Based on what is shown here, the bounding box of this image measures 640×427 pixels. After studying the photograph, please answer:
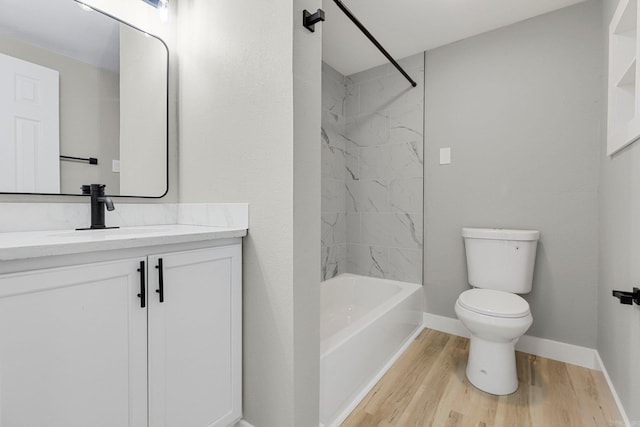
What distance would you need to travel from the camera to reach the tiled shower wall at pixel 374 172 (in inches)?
95.5

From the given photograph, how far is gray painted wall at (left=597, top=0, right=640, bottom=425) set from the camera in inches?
45.7

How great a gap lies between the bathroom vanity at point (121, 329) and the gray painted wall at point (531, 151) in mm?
1748

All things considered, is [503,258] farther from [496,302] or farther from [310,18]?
[310,18]

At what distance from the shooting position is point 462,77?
2.20 m

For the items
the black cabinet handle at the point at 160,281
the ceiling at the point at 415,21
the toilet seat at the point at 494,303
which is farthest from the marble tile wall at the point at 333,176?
the black cabinet handle at the point at 160,281

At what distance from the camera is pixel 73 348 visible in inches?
31.5

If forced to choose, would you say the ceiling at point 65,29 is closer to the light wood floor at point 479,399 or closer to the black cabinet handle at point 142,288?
the black cabinet handle at point 142,288

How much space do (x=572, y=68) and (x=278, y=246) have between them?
2151 millimetres

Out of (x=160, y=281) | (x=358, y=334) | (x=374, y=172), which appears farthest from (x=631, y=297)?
(x=374, y=172)

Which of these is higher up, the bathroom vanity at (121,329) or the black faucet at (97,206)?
the black faucet at (97,206)

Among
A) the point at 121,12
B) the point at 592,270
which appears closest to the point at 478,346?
the point at 592,270

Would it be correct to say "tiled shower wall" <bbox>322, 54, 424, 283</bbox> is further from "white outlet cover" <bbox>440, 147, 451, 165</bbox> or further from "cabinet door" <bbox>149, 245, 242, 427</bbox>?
"cabinet door" <bbox>149, 245, 242, 427</bbox>

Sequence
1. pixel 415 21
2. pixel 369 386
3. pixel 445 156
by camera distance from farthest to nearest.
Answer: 1. pixel 445 156
2. pixel 415 21
3. pixel 369 386

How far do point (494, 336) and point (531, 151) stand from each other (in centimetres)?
125
